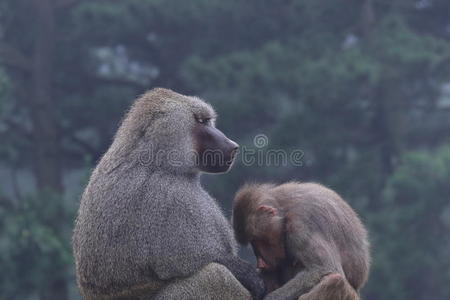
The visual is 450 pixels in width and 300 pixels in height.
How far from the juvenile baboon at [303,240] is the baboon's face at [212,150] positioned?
0.27 metres

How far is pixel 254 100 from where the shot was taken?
51.4 ft

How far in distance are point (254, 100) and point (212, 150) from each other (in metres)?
10.7

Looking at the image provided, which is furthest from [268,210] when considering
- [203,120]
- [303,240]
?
[203,120]

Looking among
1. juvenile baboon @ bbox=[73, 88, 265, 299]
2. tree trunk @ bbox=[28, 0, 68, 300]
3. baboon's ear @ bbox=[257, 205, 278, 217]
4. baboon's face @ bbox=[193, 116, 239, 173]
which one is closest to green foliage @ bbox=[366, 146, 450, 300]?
tree trunk @ bbox=[28, 0, 68, 300]

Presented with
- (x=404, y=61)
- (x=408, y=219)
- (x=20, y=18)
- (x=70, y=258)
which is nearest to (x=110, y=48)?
(x=20, y=18)

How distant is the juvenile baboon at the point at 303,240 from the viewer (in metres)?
4.71

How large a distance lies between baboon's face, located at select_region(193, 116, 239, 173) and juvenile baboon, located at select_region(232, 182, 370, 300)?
0.90 feet

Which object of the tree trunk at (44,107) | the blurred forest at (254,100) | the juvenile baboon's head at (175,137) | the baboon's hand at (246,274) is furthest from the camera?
the tree trunk at (44,107)

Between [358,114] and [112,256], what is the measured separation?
13232mm

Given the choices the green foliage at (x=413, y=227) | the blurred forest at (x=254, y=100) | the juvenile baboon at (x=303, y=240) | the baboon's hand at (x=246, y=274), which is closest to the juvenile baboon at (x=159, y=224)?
the baboon's hand at (x=246, y=274)

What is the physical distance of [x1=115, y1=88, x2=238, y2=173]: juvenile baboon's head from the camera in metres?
4.90

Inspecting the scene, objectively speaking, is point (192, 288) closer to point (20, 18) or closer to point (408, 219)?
point (408, 219)

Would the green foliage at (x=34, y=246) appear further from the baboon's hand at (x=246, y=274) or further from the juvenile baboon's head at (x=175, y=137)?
the baboon's hand at (x=246, y=274)

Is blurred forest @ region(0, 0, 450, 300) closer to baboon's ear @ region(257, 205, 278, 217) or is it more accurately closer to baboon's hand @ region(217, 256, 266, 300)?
baboon's ear @ region(257, 205, 278, 217)
